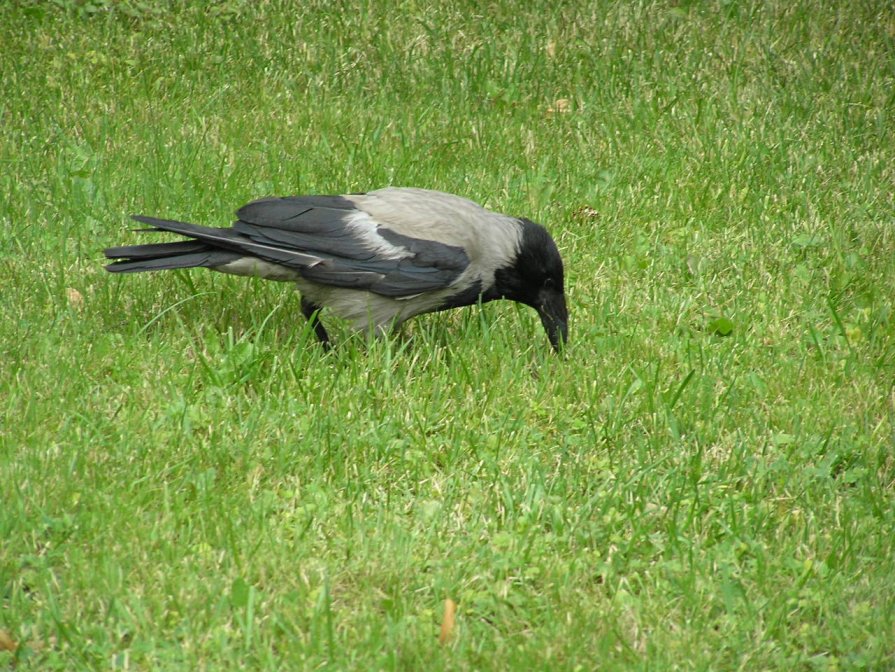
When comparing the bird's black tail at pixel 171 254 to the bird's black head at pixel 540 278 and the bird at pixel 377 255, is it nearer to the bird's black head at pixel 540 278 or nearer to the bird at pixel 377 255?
the bird at pixel 377 255

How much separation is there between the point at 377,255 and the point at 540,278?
2.70 ft

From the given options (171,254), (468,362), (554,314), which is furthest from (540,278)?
(171,254)

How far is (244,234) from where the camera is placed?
5.34 meters

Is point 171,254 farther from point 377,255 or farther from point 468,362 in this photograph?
point 468,362

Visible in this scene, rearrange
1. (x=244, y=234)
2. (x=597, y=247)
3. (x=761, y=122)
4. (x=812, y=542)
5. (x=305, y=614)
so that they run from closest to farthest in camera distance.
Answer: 1. (x=305, y=614)
2. (x=812, y=542)
3. (x=244, y=234)
4. (x=597, y=247)
5. (x=761, y=122)

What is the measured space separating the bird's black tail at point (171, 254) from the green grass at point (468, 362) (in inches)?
12.6

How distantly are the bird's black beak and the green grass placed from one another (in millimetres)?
85

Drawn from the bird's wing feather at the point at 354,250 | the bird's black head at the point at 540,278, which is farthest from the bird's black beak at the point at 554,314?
the bird's wing feather at the point at 354,250

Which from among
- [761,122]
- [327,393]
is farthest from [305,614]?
[761,122]

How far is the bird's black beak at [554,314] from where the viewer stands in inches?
221

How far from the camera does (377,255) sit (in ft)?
17.8

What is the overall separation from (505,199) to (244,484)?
10.4 ft

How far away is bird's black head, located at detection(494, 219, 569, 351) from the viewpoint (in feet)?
18.5

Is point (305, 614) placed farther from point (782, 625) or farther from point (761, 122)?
point (761, 122)
